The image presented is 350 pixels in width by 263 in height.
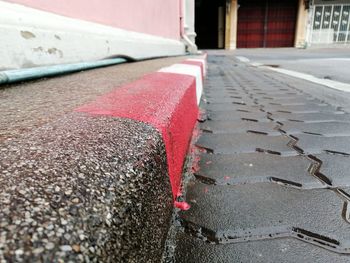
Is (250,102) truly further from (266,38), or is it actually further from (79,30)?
(266,38)

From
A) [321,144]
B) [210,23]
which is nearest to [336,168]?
[321,144]

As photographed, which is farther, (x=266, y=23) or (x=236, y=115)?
(x=266, y=23)

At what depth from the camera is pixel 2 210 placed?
30cm

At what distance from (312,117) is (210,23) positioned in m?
21.2

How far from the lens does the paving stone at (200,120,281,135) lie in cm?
142

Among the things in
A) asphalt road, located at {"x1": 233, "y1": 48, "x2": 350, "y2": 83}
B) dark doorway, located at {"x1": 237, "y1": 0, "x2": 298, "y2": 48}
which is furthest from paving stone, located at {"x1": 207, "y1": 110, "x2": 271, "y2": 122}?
dark doorway, located at {"x1": 237, "y1": 0, "x2": 298, "y2": 48}

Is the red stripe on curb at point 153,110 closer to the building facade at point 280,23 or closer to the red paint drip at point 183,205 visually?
the red paint drip at point 183,205

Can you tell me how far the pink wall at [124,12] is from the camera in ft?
6.28

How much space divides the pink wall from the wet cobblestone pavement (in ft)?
4.01

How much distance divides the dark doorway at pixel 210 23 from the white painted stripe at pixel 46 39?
61.5ft

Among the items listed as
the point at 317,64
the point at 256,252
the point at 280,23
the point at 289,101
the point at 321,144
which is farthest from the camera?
the point at 280,23

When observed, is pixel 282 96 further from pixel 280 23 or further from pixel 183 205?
pixel 280 23

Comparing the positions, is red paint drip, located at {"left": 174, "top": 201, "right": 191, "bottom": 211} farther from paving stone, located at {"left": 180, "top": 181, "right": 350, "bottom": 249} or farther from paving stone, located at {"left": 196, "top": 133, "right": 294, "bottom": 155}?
paving stone, located at {"left": 196, "top": 133, "right": 294, "bottom": 155}

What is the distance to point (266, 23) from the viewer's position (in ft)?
64.0
